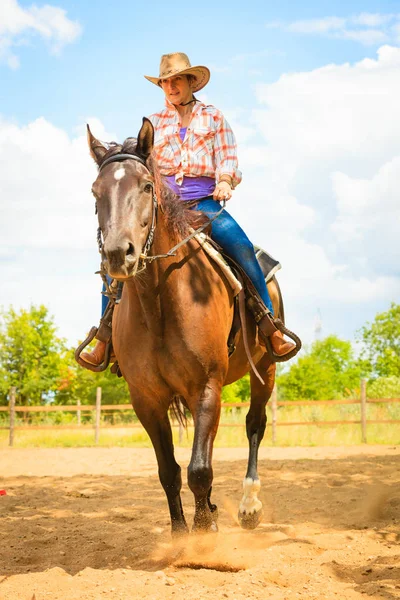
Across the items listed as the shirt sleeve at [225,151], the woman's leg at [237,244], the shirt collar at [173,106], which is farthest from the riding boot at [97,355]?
the shirt collar at [173,106]

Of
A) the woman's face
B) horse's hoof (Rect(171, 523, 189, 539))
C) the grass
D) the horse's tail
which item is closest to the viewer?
horse's hoof (Rect(171, 523, 189, 539))

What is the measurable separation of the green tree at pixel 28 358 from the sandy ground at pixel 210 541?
21.0 meters

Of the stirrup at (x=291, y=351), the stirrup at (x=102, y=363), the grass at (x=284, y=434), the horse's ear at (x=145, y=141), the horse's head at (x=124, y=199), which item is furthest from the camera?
the grass at (x=284, y=434)

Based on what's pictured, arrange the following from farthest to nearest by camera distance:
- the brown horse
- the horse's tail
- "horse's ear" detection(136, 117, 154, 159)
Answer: the horse's tail → "horse's ear" detection(136, 117, 154, 159) → the brown horse

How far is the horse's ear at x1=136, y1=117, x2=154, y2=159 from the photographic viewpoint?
4336mm

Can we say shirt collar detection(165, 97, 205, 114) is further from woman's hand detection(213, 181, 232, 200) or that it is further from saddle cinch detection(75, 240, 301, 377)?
saddle cinch detection(75, 240, 301, 377)

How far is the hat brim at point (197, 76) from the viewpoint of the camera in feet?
17.8

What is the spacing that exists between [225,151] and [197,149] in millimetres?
231

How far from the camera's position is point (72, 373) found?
124ft

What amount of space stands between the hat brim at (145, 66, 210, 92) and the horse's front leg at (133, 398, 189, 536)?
262 centimetres

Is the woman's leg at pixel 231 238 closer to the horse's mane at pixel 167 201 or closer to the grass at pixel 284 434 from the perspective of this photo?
the horse's mane at pixel 167 201

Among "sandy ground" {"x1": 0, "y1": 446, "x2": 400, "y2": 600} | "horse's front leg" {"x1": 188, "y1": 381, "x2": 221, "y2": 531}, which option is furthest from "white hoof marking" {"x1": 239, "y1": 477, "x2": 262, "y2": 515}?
"horse's front leg" {"x1": 188, "y1": 381, "x2": 221, "y2": 531}

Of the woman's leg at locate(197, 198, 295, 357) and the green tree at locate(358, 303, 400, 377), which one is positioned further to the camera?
the green tree at locate(358, 303, 400, 377)

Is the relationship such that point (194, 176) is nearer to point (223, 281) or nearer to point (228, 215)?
point (228, 215)
